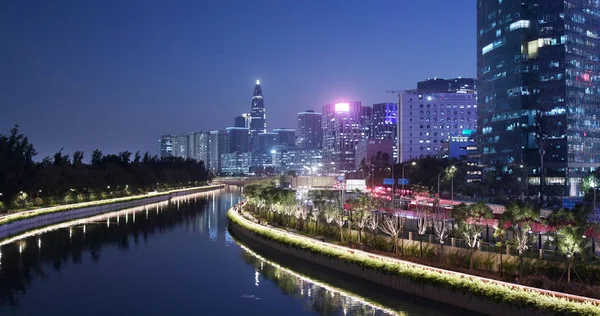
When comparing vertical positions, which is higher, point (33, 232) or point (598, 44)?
point (598, 44)

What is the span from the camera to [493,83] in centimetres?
14188

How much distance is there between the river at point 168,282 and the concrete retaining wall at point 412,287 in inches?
20.7

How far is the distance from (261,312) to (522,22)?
112 meters

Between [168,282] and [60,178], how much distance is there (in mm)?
61042

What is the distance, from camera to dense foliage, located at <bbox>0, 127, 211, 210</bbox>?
7938 centimetres

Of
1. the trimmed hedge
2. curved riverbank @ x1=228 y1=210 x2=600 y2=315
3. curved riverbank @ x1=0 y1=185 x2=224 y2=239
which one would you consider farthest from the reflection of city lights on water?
curved riverbank @ x1=228 y1=210 x2=600 y2=315

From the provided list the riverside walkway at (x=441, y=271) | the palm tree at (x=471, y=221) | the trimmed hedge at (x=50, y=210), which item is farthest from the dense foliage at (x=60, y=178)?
the palm tree at (x=471, y=221)

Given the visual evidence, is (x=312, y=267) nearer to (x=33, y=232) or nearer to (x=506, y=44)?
(x=33, y=232)

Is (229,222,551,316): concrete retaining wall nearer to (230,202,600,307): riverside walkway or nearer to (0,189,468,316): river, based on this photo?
(0,189,468,316): river

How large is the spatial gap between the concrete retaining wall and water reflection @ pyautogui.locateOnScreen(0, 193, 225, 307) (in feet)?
62.6

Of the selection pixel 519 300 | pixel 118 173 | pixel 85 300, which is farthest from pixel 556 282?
pixel 118 173

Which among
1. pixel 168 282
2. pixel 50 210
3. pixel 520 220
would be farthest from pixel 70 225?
pixel 520 220

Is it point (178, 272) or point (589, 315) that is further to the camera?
point (178, 272)

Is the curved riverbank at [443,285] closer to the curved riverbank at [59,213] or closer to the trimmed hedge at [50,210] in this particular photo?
the curved riverbank at [59,213]
